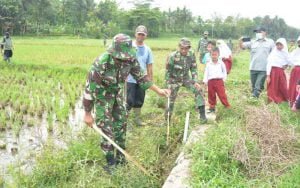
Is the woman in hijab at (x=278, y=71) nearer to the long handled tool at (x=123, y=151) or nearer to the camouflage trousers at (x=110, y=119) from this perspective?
the camouflage trousers at (x=110, y=119)

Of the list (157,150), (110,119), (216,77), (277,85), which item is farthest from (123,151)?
(277,85)

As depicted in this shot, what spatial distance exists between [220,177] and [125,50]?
1552 mm

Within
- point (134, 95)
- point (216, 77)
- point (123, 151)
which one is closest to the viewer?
point (123, 151)

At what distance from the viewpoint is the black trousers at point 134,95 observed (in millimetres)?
5968

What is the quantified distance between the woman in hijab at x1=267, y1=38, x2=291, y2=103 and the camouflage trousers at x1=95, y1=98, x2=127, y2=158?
11.4 feet

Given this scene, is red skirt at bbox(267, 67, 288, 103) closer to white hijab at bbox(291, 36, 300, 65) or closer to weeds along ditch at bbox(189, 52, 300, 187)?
white hijab at bbox(291, 36, 300, 65)

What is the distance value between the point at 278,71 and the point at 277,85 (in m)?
0.25

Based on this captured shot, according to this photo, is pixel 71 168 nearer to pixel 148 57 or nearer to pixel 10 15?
pixel 148 57

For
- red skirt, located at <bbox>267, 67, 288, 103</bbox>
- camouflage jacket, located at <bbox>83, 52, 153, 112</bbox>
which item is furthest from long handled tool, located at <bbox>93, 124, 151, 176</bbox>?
red skirt, located at <bbox>267, 67, 288, 103</bbox>

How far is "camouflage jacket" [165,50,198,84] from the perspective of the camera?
5816 mm

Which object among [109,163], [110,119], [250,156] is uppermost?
[110,119]

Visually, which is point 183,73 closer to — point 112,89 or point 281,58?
point 112,89

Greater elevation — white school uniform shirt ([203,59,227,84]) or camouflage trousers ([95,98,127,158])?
white school uniform shirt ([203,59,227,84])

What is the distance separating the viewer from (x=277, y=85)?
6.86 m
